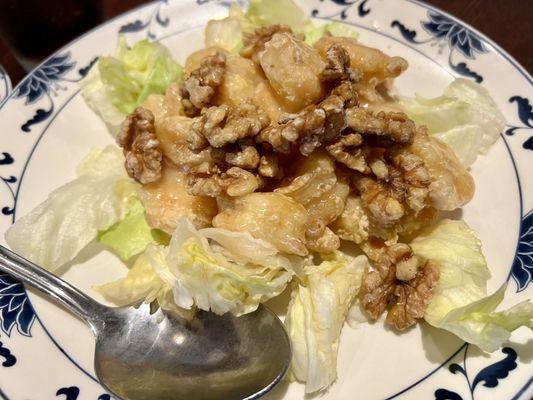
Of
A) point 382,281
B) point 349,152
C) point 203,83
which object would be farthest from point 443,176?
point 203,83

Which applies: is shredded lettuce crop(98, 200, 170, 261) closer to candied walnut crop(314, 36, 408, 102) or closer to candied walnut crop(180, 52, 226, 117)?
candied walnut crop(180, 52, 226, 117)

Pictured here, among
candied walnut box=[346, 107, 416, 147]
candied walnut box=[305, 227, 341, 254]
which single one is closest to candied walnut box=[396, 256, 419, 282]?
candied walnut box=[305, 227, 341, 254]

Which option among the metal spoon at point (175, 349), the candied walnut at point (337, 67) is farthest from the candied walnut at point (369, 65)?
the metal spoon at point (175, 349)

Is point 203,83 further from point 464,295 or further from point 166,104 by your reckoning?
point 464,295

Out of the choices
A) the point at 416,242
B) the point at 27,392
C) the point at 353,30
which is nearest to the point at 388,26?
the point at 353,30

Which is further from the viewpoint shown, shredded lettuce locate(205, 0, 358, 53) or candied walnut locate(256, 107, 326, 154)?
shredded lettuce locate(205, 0, 358, 53)

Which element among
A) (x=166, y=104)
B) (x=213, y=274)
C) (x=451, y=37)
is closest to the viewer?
(x=213, y=274)
